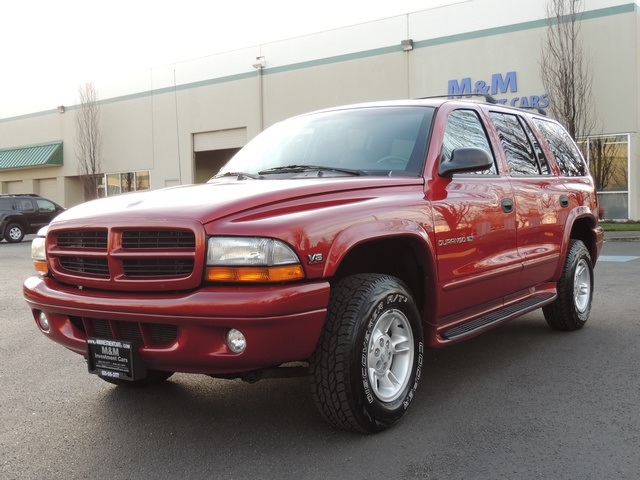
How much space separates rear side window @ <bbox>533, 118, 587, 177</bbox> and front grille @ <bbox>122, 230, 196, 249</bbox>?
3678 mm

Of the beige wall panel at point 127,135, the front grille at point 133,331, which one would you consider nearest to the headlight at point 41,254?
the front grille at point 133,331

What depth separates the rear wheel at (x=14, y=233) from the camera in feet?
76.1

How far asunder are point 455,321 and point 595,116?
19154mm

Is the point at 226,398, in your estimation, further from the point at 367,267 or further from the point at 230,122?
the point at 230,122

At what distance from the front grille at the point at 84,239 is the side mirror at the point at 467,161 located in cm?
199

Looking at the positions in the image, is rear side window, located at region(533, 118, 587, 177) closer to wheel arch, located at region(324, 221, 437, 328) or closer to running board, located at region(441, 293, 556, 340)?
running board, located at region(441, 293, 556, 340)

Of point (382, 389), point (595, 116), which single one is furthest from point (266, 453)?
point (595, 116)

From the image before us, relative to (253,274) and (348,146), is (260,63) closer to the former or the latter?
(348,146)

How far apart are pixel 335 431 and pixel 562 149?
3770mm

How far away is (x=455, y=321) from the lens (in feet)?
14.1

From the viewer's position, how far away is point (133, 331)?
3.33m

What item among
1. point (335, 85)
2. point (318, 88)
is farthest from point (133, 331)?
point (318, 88)

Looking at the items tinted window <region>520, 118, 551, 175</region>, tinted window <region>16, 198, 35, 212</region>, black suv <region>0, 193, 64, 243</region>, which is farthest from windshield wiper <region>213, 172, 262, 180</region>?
tinted window <region>16, 198, 35, 212</region>

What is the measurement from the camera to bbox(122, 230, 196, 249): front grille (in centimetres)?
320
